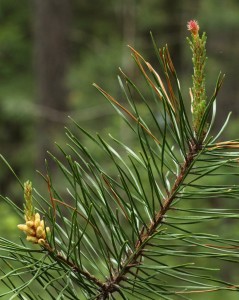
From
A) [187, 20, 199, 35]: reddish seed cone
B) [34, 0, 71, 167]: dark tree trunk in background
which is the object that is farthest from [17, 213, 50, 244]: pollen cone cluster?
[34, 0, 71, 167]: dark tree trunk in background

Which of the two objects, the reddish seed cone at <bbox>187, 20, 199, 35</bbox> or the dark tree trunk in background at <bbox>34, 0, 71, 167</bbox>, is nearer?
the reddish seed cone at <bbox>187, 20, 199, 35</bbox>

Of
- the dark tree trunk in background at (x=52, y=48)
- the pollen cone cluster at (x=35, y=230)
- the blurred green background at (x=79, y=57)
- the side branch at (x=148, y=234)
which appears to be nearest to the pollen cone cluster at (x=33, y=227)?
the pollen cone cluster at (x=35, y=230)

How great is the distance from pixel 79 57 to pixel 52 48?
12.4 feet

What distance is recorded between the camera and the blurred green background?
948cm

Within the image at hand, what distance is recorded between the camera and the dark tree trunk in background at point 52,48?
1040 centimetres

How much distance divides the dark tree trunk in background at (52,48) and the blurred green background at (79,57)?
15 mm

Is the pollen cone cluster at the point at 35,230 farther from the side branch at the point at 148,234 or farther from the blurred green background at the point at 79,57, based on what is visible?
the blurred green background at the point at 79,57

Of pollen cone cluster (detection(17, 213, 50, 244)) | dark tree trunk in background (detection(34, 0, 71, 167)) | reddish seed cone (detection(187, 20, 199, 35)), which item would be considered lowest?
pollen cone cluster (detection(17, 213, 50, 244))

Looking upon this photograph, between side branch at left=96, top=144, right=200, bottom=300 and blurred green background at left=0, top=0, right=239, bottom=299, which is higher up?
blurred green background at left=0, top=0, right=239, bottom=299

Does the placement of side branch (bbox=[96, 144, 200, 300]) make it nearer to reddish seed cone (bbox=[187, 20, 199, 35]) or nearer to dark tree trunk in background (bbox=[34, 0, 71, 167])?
reddish seed cone (bbox=[187, 20, 199, 35])

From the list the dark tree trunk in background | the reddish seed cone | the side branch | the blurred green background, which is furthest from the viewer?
the dark tree trunk in background

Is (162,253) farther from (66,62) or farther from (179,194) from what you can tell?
(66,62)

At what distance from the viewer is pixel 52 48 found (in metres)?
10.7

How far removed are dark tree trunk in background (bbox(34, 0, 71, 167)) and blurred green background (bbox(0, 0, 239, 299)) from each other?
0.05 ft
